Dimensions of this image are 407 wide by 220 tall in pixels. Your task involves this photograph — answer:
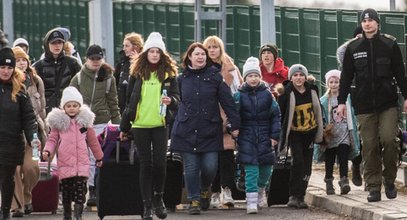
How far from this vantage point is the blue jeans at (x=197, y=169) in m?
19.4

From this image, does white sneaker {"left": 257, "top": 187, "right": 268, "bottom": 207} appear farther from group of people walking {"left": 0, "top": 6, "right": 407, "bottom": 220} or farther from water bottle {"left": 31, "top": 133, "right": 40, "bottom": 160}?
water bottle {"left": 31, "top": 133, "right": 40, "bottom": 160}

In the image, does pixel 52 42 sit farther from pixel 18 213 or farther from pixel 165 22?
pixel 165 22

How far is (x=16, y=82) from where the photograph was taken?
18828 millimetres

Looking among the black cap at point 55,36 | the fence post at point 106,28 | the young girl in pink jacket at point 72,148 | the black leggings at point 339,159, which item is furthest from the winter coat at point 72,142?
the fence post at point 106,28

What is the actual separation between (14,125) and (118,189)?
1182mm

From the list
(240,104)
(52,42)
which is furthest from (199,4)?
(240,104)

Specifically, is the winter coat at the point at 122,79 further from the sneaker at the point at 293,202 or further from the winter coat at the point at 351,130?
the sneaker at the point at 293,202

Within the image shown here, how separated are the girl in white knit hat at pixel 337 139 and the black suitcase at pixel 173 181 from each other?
171cm

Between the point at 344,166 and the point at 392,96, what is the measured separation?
5.02 feet

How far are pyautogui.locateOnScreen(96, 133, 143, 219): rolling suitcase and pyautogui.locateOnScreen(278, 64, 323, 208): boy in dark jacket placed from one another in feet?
6.48

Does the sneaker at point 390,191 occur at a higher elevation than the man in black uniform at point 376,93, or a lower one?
lower

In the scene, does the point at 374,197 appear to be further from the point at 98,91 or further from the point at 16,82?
the point at 16,82

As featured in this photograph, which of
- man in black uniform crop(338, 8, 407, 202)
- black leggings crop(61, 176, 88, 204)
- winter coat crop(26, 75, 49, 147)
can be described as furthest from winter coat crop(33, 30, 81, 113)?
man in black uniform crop(338, 8, 407, 202)

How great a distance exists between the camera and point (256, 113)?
19672mm
